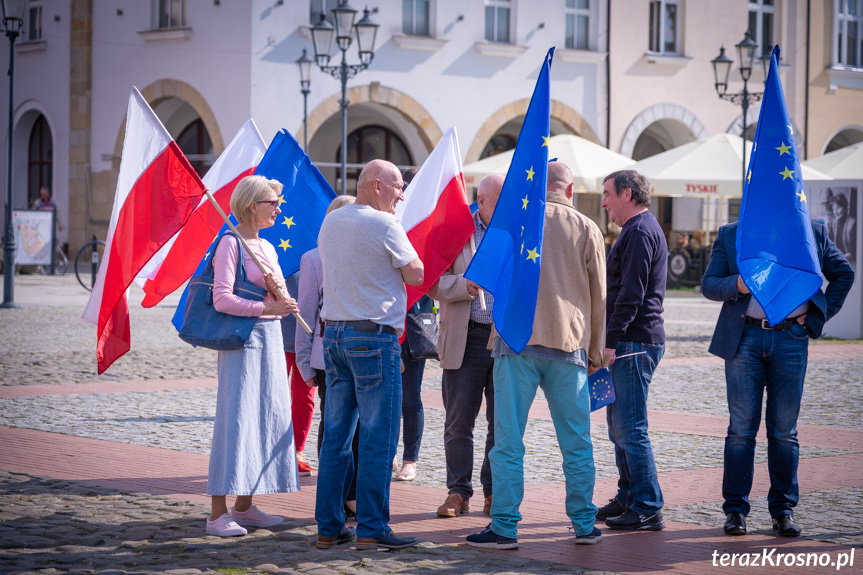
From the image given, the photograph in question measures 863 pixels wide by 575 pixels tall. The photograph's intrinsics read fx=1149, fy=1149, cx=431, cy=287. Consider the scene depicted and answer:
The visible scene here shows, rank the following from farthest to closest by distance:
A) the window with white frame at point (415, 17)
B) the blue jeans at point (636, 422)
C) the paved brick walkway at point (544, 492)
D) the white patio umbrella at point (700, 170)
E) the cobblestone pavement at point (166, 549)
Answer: the window with white frame at point (415, 17) < the white patio umbrella at point (700, 170) < the blue jeans at point (636, 422) < the paved brick walkway at point (544, 492) < the cobblestone pavement at point (166, 549)

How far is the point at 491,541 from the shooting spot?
17.4ft

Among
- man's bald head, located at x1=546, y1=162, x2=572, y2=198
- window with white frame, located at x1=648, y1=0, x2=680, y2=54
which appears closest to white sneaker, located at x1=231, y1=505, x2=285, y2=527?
man's bald head, located at x1=546, y1=162, x2=572, y2=198

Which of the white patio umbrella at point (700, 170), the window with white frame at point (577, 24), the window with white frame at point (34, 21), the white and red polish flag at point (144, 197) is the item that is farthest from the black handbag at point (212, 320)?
the window with white frame at point (34, 21)

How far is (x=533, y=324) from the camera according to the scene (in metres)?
5.34

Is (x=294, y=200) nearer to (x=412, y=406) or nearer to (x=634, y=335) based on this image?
(x=412, y=406)

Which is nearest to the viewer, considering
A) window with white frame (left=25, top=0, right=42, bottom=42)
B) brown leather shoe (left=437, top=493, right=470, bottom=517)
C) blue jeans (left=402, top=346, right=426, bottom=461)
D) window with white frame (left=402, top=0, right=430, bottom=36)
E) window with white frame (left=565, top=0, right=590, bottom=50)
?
brown leather shoe (left=437, top=493, right=470, bottom=517)

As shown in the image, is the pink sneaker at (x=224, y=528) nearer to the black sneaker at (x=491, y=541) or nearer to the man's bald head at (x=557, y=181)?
the black sneaker at (x=491, y=541)

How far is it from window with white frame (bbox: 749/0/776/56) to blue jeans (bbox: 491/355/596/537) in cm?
2692

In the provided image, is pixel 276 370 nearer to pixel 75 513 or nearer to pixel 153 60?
pixel 75 513

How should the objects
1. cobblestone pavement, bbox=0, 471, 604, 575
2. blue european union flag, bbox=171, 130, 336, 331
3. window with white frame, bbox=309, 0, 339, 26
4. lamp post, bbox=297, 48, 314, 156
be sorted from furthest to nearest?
1. window with white frame, bbox=309, 0, 339, 26
2. lamp post, bbox=297, 48, 314, 156
3. blue european union flag, bbox=171, 130, 336, 331
4. cobblestone pavement, bbox=0, 471, 604, 575

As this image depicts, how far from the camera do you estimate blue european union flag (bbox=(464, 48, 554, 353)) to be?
17.3 feet

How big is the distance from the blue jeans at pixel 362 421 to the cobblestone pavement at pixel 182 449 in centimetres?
20

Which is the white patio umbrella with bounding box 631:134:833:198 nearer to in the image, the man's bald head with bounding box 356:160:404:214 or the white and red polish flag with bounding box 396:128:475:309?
the white and red polish flag with bounding box 396:128:475:309

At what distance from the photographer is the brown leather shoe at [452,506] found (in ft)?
19.7
